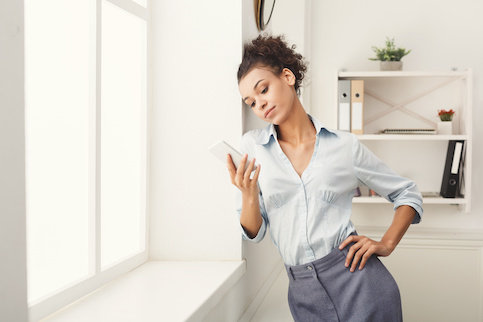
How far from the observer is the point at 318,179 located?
119 cm

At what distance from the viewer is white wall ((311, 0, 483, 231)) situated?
291 cm

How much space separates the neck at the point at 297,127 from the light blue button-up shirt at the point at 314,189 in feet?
0.10

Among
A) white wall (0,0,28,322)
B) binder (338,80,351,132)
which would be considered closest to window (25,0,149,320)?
white wall (0,0,28,322)

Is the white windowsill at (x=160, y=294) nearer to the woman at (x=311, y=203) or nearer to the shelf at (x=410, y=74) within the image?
the woman at (x=311, y=203)

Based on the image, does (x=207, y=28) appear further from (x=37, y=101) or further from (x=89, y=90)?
(x=37, y=101)

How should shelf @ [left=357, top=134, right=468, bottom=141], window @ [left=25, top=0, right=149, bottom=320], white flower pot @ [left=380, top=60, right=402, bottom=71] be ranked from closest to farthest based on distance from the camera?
window @ [left=25, top=0, right=149, bottom=320]
shelf @ [left=357, top=134, right=468, bottom=141]
white flower pot @ [left=380, top=60, right=402, bottom=71]

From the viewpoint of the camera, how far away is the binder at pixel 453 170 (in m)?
2.74

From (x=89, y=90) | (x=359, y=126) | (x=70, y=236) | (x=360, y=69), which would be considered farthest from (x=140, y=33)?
(x=360, y=69)

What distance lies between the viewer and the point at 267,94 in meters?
1.21

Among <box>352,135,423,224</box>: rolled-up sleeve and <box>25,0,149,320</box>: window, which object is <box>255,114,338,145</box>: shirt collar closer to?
<box>352,135,423,224</box>: rolled-up sleeve

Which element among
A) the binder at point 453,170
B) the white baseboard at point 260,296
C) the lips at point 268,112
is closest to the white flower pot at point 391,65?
the binder at point 453,170

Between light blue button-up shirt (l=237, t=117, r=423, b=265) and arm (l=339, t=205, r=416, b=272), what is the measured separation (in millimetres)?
27

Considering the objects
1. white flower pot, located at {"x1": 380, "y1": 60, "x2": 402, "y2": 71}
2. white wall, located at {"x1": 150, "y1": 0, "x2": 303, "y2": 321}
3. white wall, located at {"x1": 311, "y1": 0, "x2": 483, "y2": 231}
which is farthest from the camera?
white wall, located at {"x1": 311, "y1": 0, "x2": 483, "y2": 231}

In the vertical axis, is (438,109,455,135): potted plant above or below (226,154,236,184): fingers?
above
